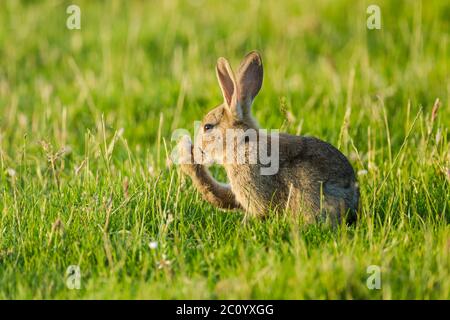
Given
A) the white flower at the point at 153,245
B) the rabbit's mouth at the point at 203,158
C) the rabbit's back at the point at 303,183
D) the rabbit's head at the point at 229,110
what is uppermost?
the rabbit's head at the point at 229,110

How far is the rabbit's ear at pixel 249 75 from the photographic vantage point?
5113 millimetres

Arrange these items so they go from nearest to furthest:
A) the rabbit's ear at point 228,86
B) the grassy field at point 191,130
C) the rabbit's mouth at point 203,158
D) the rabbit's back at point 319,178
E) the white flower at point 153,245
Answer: the grassy field at point 191,130, the white flower at point 153,245, the rabbit's back at point 319,178, the rabbit's ear at point 228,86, the rabbit's mouth at point 203,158

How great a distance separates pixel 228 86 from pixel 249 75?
16cm

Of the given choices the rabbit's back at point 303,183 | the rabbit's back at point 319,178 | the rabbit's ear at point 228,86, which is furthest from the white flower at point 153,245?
the rabbit's ear at point 228,86

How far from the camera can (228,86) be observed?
521 centimetres

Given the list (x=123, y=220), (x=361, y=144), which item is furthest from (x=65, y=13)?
(x=123, y=220)

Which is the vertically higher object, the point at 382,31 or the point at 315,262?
the point at 382,31

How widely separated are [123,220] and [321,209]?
3.63 ft

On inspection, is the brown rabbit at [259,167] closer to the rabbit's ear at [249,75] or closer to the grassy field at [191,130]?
the rabbit's ear at [249,75]

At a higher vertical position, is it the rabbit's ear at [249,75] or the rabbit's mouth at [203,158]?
the rabbit's ear at [249,75]

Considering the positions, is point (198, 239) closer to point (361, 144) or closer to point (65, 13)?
point (361, 144)

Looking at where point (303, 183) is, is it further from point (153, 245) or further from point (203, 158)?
point (153, 245)

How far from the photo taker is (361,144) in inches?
248

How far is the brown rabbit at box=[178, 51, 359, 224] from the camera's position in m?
4.79
